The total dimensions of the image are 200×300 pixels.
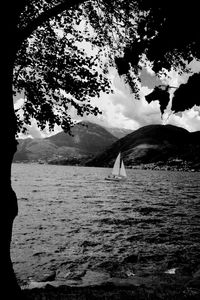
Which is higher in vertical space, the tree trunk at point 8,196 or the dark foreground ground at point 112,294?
the tree trunk at point 8,196

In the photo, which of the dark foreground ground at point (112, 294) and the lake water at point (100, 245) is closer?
the dark foreground ground at point (112, 294)

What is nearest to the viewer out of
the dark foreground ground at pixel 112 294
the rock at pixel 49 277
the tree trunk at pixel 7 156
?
the tree trunk at pixel 7 156

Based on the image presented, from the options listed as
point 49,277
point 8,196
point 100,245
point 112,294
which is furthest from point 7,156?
point 100,245

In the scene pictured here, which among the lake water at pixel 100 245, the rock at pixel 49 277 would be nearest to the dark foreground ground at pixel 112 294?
the lake water at pixel 100 245

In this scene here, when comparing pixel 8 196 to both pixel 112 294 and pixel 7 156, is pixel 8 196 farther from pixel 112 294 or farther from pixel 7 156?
pixel 112 294

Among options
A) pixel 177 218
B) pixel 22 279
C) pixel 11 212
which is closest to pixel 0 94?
pixel 11 212

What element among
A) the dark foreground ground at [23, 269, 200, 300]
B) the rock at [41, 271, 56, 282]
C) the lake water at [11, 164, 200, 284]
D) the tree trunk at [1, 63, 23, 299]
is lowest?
the lake water at [11, 164, 200, 284]

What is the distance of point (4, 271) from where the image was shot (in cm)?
605

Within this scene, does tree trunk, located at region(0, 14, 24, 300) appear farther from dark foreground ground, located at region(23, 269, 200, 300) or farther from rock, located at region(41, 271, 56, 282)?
rock, located at region(41, 271, 56, 282)

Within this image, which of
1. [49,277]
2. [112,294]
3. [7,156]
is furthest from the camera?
[49,277]

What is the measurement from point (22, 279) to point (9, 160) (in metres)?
11.5

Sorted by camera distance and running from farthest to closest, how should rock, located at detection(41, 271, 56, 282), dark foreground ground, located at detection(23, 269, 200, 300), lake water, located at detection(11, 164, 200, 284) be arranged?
lake water, located at detection(11, 164, 200, 284), rock, located at detection(41, 271, 56, 282), dark foreground ground, located at detection(23, 269, 200, 300)

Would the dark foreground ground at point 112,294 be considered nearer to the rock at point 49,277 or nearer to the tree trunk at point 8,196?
the tree trunk at point 8,196

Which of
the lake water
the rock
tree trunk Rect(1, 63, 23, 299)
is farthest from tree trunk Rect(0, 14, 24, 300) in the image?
the rock
